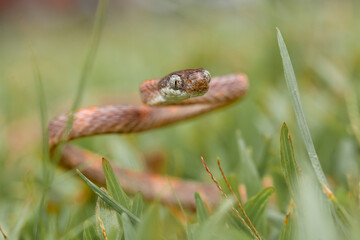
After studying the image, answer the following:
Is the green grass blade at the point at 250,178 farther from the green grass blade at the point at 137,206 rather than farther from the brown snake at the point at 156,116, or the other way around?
the green grass blade at the point at 137,206

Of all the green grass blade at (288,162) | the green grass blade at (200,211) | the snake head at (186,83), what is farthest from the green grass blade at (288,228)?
the snake head at (186,83)

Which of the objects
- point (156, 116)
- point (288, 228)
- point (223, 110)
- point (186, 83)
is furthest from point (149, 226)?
point (223, 110)

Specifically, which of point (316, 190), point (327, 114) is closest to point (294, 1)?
point (327, 114)

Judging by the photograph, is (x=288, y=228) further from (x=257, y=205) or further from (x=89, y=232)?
(x=89, y=232)

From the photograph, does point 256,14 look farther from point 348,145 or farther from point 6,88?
point 6,88

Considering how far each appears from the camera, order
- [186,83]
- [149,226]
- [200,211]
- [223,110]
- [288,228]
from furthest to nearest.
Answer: [223,110] < [186,83] < [200,211] < [288,228] < [149,226]
